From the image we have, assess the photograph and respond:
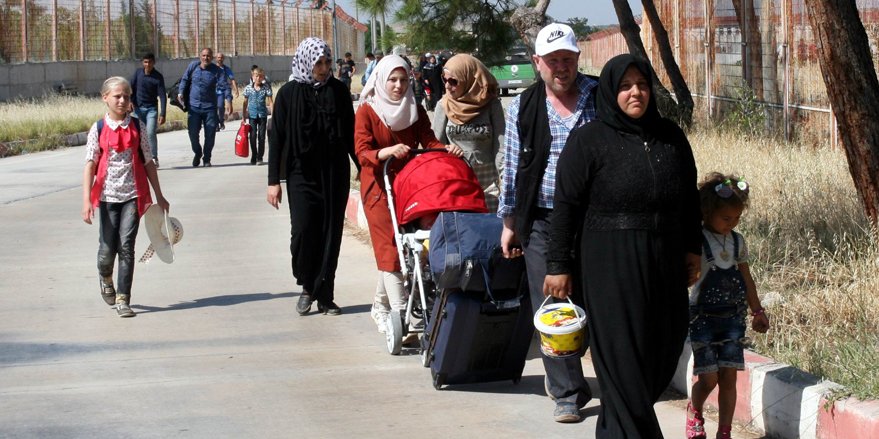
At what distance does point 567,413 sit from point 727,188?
1.42 metres

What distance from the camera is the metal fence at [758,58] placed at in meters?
15.5

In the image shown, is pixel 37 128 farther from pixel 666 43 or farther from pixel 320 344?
pixel 320 344

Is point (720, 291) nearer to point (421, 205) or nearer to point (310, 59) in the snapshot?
point (421, 205)

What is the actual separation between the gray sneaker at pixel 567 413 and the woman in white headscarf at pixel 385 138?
1.84 metres

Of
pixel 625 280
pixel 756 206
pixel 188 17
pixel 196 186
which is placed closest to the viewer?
pixel 625 280

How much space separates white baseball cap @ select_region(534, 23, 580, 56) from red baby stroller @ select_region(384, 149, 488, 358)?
138 centimetres

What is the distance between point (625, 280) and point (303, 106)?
410cm

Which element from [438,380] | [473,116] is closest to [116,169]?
[473,116]

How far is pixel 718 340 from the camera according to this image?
541 centimetres

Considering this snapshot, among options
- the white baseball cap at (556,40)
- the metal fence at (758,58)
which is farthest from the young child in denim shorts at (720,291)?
the metal fence at (758,58)

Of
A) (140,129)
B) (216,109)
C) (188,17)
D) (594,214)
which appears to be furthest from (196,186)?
(188,17)

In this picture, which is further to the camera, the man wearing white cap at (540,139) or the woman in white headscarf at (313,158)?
the woman in white headscarf at (313,158)

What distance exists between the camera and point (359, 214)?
12984 millimetres

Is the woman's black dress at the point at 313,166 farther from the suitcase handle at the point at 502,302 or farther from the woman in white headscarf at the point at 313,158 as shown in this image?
the suitcase handle at the point at 502,302
